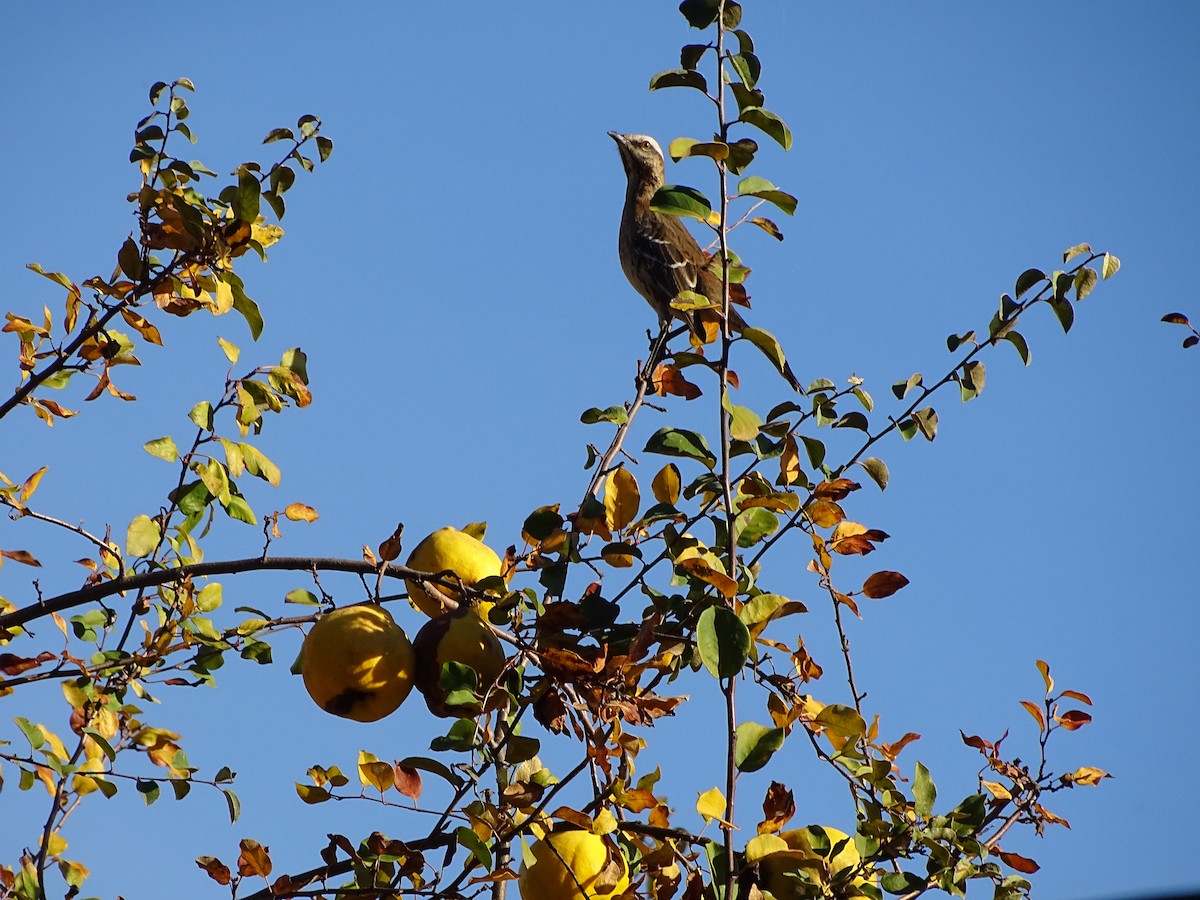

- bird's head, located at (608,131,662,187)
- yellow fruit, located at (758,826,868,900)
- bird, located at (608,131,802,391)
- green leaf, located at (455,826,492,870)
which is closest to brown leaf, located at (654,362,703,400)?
yellow fruit, located at (758,826,868,900)

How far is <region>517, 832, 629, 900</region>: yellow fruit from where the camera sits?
213cm

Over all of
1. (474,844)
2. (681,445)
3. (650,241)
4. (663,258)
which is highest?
(650,241)

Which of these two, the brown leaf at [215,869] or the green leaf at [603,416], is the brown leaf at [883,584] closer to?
the green leaf at [603,416]

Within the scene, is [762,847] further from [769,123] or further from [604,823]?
[769,123]

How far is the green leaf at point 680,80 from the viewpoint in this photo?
2.13 meters

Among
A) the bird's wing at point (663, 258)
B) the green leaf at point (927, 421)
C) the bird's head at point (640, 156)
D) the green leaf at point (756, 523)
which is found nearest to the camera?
the green leaf at point (756, 523)

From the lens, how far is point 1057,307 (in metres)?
2.52

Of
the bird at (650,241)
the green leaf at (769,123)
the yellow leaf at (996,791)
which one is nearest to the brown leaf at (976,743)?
the yellow leaf at (996,791)

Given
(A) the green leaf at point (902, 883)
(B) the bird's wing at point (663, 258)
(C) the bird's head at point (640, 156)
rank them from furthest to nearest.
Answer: (C) the bird's head at point (640, 156) < (B) the bird's wing at point (663, 258) < (A) the green leaf at point (902, 883)

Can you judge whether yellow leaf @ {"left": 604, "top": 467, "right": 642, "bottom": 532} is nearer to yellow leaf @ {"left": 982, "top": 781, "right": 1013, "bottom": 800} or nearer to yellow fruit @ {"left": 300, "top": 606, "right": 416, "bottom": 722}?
yellow fruit @ {"left": 300, "top": 606, "right": 416, "bottom": 722}

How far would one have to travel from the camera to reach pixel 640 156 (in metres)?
8.09

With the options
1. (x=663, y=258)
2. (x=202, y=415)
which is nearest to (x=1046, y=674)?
(x=202, y=415)

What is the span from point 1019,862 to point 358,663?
4.61ft

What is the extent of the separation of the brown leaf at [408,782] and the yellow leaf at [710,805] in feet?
1.81
